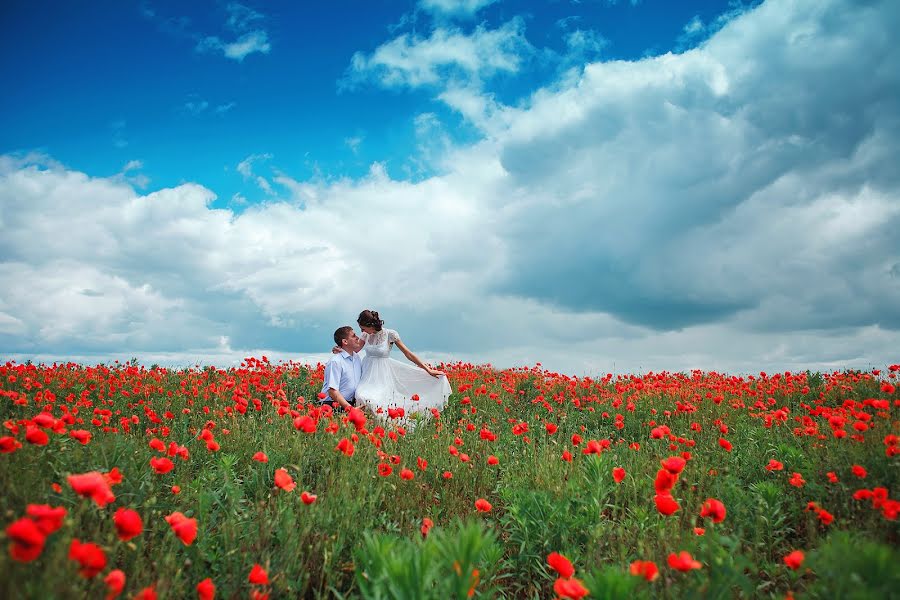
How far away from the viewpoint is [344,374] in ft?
29.2

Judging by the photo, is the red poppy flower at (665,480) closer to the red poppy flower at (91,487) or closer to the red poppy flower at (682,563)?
the red poppy flower at (682,563)

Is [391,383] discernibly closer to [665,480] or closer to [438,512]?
[438,512]

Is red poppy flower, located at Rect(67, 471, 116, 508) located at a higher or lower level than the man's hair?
lower

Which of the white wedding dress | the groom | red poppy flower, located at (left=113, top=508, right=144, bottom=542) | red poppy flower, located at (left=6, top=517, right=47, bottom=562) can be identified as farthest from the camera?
the white wedding dress

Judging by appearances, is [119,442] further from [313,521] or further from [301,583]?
[301,583]

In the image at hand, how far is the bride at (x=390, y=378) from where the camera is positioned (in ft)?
29.5

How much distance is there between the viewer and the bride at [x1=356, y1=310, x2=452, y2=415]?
8.98 metres

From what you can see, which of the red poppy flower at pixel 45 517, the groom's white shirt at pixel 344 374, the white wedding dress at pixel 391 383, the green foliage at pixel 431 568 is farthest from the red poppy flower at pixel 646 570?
the groom's white shirt at pixel 344 374

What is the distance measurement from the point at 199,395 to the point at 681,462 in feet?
25.5

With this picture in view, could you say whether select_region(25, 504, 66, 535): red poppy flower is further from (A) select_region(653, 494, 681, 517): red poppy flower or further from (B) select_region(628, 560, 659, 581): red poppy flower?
(A) select_region(653, 494, 681, 517): red poppy flower

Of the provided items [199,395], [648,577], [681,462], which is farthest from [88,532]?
[199,395]

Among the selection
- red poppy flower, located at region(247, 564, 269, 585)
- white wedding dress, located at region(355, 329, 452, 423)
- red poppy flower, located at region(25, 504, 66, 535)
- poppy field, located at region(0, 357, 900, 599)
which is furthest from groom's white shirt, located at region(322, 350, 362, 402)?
red poppy flower, located at region(25, 504, 66, 535)

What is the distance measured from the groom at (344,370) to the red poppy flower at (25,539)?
6.12 meters

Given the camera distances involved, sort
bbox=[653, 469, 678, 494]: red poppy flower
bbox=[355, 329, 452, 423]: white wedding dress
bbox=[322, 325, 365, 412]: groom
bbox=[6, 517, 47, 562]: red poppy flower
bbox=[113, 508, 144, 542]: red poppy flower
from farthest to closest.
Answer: bbox=[355, 329, 452, 423]: white wedding dress
bbox=[322, 325, 365, 412]: groom
bbox=[653, 469, 678, 494]: red poppy flower
bbox=[113, 508, 144, 542]: red poppy flower
bbox=[6, 517, 47, 562]: red poppy flower
